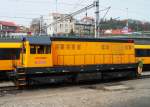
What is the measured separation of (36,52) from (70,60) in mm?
2946

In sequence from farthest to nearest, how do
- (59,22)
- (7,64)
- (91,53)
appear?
1. (59,22)
2. (7,64)
3. (91,53)

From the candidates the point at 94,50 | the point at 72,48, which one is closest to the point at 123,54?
the point at 94,50

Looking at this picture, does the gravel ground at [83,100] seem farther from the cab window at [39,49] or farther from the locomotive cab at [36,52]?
the cab window at [39,49]

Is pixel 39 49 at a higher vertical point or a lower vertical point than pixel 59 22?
lower

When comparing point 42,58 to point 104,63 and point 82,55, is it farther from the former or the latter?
point 104,63

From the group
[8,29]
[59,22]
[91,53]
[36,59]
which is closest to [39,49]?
[36,59]

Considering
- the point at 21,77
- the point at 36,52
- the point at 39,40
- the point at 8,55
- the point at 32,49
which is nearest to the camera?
the point at 21,77

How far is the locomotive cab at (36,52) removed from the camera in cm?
1869

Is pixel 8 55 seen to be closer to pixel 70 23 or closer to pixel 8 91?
pixel 8 91

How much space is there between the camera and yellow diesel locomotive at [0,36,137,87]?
1872 cm

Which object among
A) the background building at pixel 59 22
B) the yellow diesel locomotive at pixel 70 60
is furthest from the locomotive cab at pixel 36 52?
the background building at pixel 59 22

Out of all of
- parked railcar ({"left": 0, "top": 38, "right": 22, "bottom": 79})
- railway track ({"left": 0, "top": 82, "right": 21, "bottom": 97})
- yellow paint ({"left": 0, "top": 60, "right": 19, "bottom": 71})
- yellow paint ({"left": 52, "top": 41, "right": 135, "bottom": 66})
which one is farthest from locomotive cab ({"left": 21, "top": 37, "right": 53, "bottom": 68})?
parked railcar ({"left": 0, "top": 38, "right": 22, "bottom": 79})

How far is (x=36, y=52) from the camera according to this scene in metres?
18.9

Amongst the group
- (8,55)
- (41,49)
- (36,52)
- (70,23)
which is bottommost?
(8,55)
